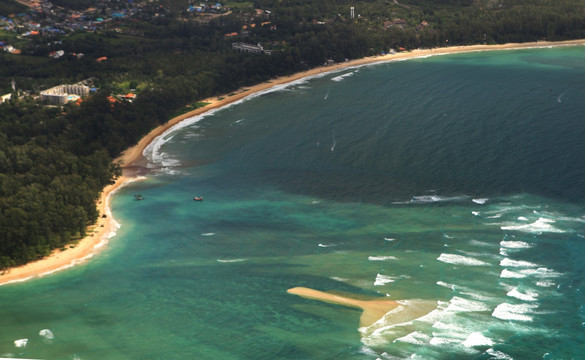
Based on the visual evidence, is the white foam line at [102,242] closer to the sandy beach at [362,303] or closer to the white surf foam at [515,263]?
the sandy beach at [362,303]

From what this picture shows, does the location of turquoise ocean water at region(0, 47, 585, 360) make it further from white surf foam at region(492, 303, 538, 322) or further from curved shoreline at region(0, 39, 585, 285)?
curved shoreline at region(0, 39, 585, 285)

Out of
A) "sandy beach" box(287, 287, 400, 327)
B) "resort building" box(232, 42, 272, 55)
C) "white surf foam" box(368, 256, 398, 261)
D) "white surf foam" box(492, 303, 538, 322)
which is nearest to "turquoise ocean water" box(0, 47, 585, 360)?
"white surf foam" box(492, 303, 538, 322)

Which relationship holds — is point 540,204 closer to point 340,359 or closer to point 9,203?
point 340,359

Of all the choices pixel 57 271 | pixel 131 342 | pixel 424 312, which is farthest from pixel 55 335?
pixel 424 312

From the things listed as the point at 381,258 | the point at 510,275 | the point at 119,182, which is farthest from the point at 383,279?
the point at 119,182

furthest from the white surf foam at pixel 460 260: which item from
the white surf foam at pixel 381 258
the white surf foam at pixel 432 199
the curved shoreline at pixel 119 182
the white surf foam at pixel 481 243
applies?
the curved shoreline at pixel 119 182

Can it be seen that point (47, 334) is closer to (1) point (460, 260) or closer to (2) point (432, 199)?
(1) point (460, 260)
